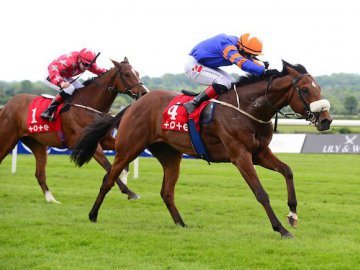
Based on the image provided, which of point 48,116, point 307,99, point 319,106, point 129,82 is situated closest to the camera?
point 319,106

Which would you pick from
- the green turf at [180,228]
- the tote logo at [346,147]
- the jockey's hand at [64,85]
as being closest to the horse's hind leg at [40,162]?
the green turf at [180,228]

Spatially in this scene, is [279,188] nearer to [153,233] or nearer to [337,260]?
[153,233]

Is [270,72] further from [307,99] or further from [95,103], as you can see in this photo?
[95,103]

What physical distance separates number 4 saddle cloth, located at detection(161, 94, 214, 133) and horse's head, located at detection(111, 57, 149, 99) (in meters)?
1.68

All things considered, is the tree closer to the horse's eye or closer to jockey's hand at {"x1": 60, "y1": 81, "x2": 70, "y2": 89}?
jockey's hand at {"x1": 60, "y1": 81, "x2": 70, "y2": 89}

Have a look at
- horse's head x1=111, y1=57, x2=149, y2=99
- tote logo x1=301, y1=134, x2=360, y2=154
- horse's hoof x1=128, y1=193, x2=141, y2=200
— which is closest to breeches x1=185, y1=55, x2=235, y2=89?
horse's head x1=111, y1=57, x2=149, y2=99

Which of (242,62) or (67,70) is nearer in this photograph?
(242,62)

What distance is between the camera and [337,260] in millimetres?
5434

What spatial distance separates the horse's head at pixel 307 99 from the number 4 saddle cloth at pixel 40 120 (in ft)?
12.3

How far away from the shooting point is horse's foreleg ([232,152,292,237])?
6438mm

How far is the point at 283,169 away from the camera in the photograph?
6922 mm

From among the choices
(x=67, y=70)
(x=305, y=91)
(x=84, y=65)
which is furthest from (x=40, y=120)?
(x=305, y=91)

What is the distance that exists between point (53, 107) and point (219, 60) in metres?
2.94

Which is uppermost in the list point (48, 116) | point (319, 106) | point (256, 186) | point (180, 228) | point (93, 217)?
point (319, 106)
